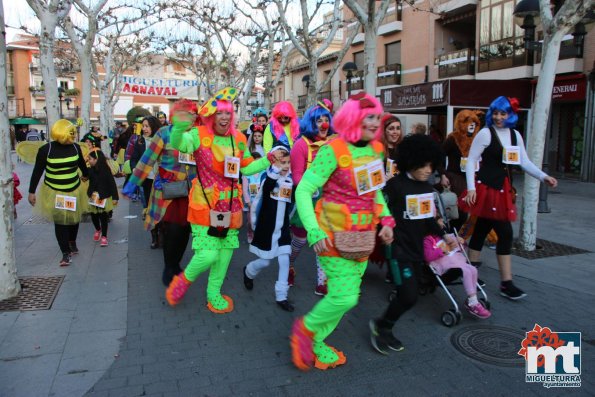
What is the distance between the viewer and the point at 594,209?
10344 mm

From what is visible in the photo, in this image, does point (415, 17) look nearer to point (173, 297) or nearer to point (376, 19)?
point (376, 19)

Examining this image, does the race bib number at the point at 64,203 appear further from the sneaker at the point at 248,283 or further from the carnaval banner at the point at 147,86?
the carnaval banner at the point at 147,86

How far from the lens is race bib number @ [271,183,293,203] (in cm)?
461

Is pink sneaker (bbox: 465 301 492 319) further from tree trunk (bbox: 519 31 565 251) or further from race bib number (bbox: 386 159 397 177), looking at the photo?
tree trunk (bbox: 519 31 565 251)

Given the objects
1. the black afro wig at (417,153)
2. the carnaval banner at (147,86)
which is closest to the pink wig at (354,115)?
the black afro wig at (417,153)

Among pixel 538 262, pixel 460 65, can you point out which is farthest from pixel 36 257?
pixel 460 65

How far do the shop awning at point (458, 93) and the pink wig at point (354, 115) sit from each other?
9550 mm

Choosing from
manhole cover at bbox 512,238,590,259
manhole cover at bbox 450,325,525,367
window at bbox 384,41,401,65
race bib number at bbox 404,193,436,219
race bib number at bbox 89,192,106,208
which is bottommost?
manhole cover at bbox 450,325,525,367

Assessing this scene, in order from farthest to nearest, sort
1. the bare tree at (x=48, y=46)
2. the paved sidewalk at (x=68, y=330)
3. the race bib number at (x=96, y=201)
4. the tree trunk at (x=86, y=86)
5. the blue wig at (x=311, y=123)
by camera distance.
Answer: the tree trunk at (x=86, y=86) < the bare tree at (x=48, y=46) < the race bib number at (x=96, y=201) < the blue wig at (x=311, y=123) < the paved sidewalk at (x=68, y=330)

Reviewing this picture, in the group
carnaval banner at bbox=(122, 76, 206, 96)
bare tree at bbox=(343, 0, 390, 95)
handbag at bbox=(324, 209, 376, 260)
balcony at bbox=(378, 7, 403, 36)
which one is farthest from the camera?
balcony at bbox=(378, 7, 403, 36)

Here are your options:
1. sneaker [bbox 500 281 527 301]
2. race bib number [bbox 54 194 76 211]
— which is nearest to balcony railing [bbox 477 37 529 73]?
sneaker [bbox 500 281 527 301]

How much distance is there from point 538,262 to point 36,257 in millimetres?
6466

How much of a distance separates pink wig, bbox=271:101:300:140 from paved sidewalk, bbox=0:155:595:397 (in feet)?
5.47

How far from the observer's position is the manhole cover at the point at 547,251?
251 inches
